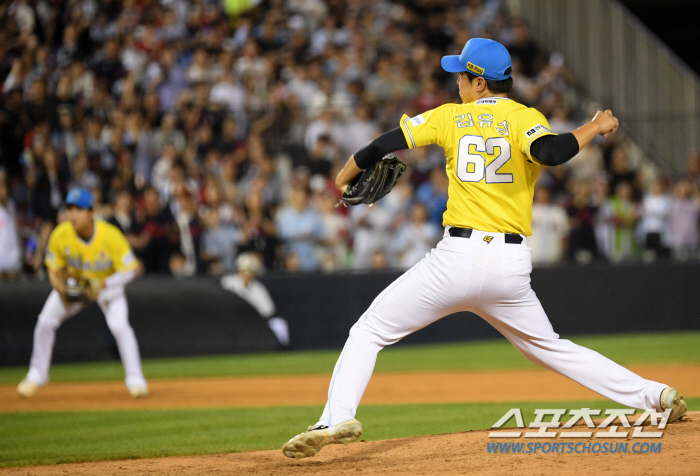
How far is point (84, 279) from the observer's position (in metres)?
8.96

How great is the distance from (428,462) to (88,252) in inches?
217

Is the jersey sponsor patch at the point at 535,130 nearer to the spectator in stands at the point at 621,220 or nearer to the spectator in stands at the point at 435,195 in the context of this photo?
the spectator in stands at the point at 435,195

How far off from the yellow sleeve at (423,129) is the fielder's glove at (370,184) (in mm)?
310

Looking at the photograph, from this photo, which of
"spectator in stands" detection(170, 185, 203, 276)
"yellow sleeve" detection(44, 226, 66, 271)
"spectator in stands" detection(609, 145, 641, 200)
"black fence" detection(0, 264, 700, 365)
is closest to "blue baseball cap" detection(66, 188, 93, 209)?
"yellow sleeve" detection(44, 226, 66, 271)

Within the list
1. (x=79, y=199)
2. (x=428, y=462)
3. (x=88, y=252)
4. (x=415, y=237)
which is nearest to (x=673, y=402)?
(x=428, y=462)

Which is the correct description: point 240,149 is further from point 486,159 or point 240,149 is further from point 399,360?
point 486,159

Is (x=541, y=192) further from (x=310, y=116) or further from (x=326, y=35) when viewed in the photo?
(x=326, y=35)

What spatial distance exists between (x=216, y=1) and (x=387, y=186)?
46.4 ft

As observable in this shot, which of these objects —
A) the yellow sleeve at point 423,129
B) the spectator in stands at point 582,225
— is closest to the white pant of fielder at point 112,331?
the yellow sleeve at point 423,129

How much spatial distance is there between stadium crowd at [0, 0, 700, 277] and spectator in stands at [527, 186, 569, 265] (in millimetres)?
30

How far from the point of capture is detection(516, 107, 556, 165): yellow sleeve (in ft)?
15.0

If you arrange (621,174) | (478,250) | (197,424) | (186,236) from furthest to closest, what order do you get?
(621,174) < (186,236) < (197,424) < (478,250)

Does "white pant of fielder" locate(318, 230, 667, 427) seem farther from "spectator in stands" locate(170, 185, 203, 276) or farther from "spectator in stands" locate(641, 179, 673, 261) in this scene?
"spectator in stands" locate(641, 179, 673, 261)

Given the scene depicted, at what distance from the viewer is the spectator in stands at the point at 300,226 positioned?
1392 cm
